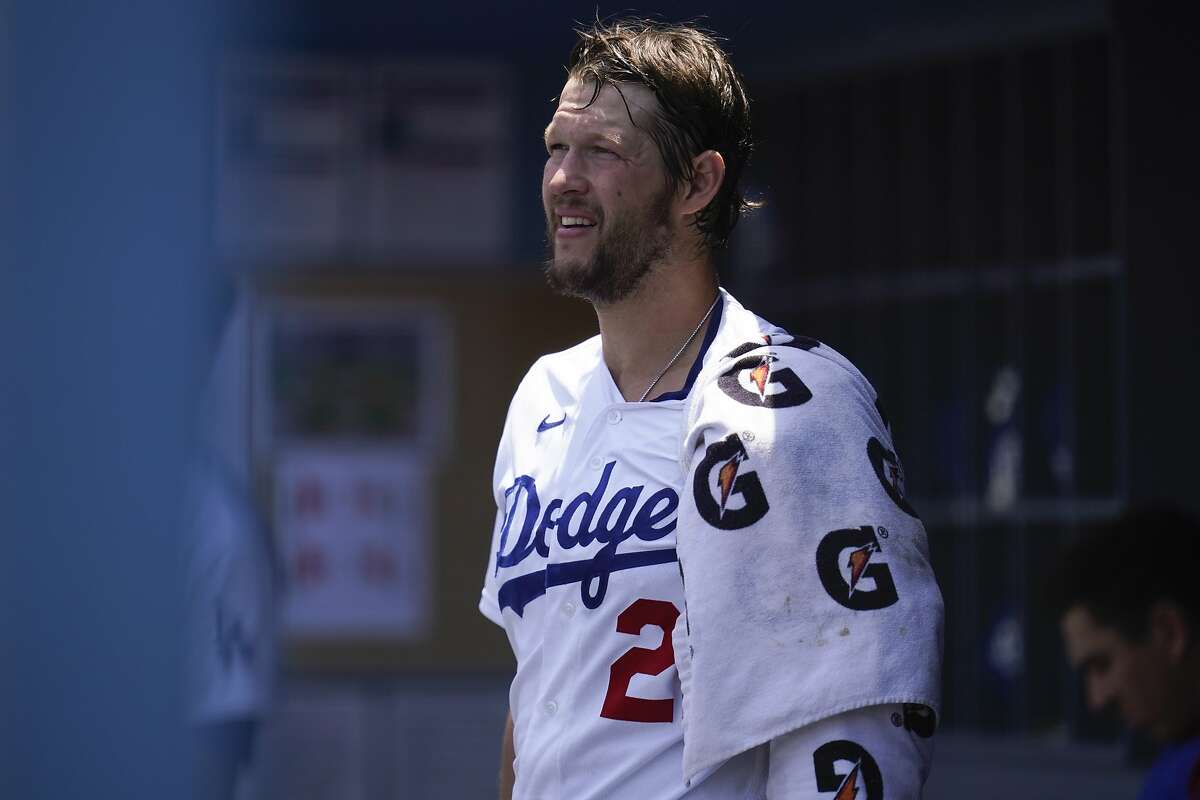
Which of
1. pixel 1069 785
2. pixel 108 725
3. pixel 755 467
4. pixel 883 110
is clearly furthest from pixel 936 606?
pixel 883 110

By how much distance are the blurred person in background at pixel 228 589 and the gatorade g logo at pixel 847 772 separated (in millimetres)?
651

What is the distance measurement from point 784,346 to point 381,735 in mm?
5048

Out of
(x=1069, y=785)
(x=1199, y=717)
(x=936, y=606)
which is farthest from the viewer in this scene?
(x=1069, y=785)

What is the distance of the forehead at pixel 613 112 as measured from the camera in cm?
233

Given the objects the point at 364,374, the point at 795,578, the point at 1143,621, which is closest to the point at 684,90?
the point at 795,578

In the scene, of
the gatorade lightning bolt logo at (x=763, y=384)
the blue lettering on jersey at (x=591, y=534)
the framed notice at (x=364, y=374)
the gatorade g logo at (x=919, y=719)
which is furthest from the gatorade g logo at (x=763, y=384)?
the framed notice at (x=364, y=374)

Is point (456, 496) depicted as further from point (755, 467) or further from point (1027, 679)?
point (755, 467)

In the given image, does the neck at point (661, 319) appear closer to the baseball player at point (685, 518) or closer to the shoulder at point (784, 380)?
the baseball player at point (685, 518)

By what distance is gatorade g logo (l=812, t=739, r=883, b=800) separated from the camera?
6.36 feet

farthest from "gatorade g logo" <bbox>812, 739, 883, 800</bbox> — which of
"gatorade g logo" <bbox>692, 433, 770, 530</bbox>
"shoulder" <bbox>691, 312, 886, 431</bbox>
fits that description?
"shoulder" <bbox>691, 312, 886, 431</bbox>

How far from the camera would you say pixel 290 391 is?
7.08 m

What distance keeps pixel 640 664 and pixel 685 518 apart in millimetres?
A: 213

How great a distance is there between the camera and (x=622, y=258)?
7.67ft

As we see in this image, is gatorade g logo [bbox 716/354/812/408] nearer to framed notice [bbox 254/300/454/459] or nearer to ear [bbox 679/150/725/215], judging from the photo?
ear [bbox 679/150/725/215]
